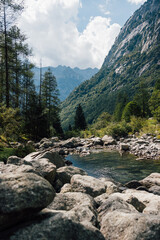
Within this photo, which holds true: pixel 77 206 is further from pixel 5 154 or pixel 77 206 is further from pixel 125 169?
pixel 125 169

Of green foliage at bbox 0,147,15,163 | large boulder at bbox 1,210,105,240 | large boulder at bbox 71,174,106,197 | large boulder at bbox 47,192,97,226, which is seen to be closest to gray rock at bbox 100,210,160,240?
large boulder at bbox 47,192,97,226

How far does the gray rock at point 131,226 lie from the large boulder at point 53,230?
1.52 ft

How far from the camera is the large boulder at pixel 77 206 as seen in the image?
9.59 ft

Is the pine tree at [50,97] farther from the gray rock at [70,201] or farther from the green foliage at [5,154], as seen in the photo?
the gray rock at [70,201]

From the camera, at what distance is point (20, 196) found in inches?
92.5

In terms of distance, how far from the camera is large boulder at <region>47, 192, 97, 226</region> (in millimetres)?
2924

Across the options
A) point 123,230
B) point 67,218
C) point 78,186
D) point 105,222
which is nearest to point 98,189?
point 78,186

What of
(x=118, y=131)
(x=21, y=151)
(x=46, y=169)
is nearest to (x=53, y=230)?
(x=46, y=169)

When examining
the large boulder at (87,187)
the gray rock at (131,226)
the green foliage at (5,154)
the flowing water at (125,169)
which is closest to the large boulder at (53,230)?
the gray rock at (131,226)

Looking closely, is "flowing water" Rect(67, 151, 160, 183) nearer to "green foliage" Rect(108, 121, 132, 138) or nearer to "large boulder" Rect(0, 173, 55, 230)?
"large boulder" Rect(0, 173, 55, 230)

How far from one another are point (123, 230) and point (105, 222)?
47 cm

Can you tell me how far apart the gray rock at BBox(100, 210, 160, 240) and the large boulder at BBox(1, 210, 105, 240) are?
46cm

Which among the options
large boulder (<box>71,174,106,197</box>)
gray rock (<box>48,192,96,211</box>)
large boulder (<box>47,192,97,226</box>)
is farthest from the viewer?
large boulder (<box>71,174,106,197</box>)

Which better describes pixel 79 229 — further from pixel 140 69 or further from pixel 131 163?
pixel 140 69
